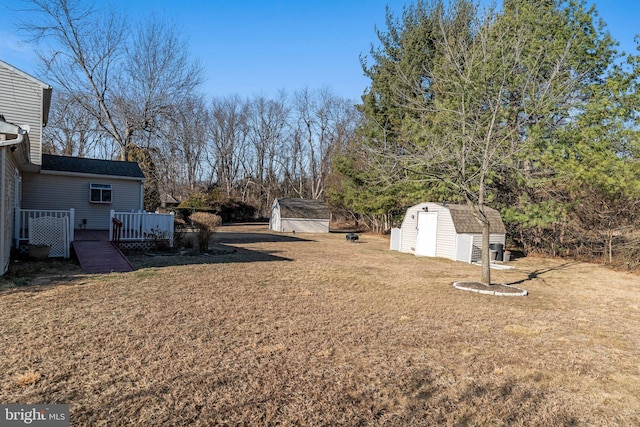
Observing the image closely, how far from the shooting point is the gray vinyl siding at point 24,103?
1249 centimetres

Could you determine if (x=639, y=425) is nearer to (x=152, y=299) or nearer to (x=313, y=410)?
(x=313, y=410)

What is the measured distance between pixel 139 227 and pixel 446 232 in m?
11.4

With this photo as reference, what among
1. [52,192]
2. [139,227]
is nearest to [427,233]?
[139,227]

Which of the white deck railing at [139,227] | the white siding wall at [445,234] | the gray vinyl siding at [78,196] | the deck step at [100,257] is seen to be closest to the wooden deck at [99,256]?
the deck step at [100,257]

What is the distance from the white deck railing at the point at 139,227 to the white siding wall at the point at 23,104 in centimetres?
353

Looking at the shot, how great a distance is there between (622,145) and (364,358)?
40.1 feet

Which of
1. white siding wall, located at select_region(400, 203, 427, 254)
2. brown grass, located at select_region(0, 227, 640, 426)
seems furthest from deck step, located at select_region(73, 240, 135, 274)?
white siding wall, located at select_region(400, 203, 427, 254)

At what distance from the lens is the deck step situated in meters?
8.70

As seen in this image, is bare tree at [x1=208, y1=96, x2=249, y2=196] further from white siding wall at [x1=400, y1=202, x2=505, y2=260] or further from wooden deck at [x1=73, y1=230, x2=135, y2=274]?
wooden deck at [x1=73, y1=230, x2=135, y2=274]

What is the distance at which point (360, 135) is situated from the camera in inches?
955

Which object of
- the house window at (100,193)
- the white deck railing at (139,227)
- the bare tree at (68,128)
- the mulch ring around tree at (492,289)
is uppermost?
the bare tree at (68,128)

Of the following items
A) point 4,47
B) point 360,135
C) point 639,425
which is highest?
point 4,47

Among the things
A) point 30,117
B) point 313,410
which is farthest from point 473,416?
point 30,117

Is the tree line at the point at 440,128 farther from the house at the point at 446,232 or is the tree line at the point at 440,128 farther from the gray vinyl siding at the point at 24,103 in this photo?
the gray vinyl siding at the point at 24,103
